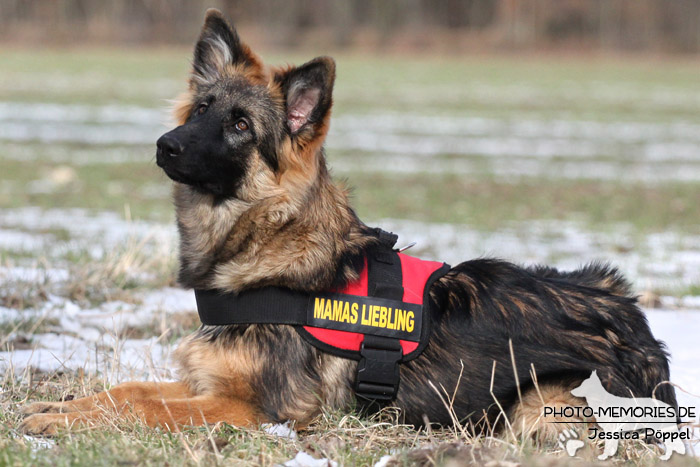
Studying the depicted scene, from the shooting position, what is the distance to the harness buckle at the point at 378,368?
3855mm

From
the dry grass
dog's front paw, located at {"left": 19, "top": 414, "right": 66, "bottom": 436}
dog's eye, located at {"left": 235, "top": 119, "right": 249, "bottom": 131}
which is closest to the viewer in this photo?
the dry grass

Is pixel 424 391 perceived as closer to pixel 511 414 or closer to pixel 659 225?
pixel 511 414

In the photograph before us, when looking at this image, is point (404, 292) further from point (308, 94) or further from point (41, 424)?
point (41, 424)

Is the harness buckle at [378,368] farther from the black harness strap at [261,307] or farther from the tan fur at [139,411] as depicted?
the tan fur at [139,411]

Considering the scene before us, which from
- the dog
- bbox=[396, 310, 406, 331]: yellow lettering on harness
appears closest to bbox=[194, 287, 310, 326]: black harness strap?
bbox=[396, 310, 406, 331]: yellow lettering on harness

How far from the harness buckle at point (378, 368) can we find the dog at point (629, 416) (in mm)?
883

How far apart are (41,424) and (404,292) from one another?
72.2 inches

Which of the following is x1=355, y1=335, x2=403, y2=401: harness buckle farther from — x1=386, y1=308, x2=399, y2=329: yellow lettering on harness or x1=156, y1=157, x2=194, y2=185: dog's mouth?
x1=156, y1=157, x2=194, y2=185: dog's mouth

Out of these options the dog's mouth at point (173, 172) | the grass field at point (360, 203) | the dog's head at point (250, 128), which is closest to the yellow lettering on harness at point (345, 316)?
the grass field at point (360, 203)

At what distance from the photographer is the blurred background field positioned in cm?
581

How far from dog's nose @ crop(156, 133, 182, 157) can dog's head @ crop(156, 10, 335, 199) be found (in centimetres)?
1

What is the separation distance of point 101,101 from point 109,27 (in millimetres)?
28078

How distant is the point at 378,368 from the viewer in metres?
3.87

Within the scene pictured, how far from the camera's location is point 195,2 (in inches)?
2410
